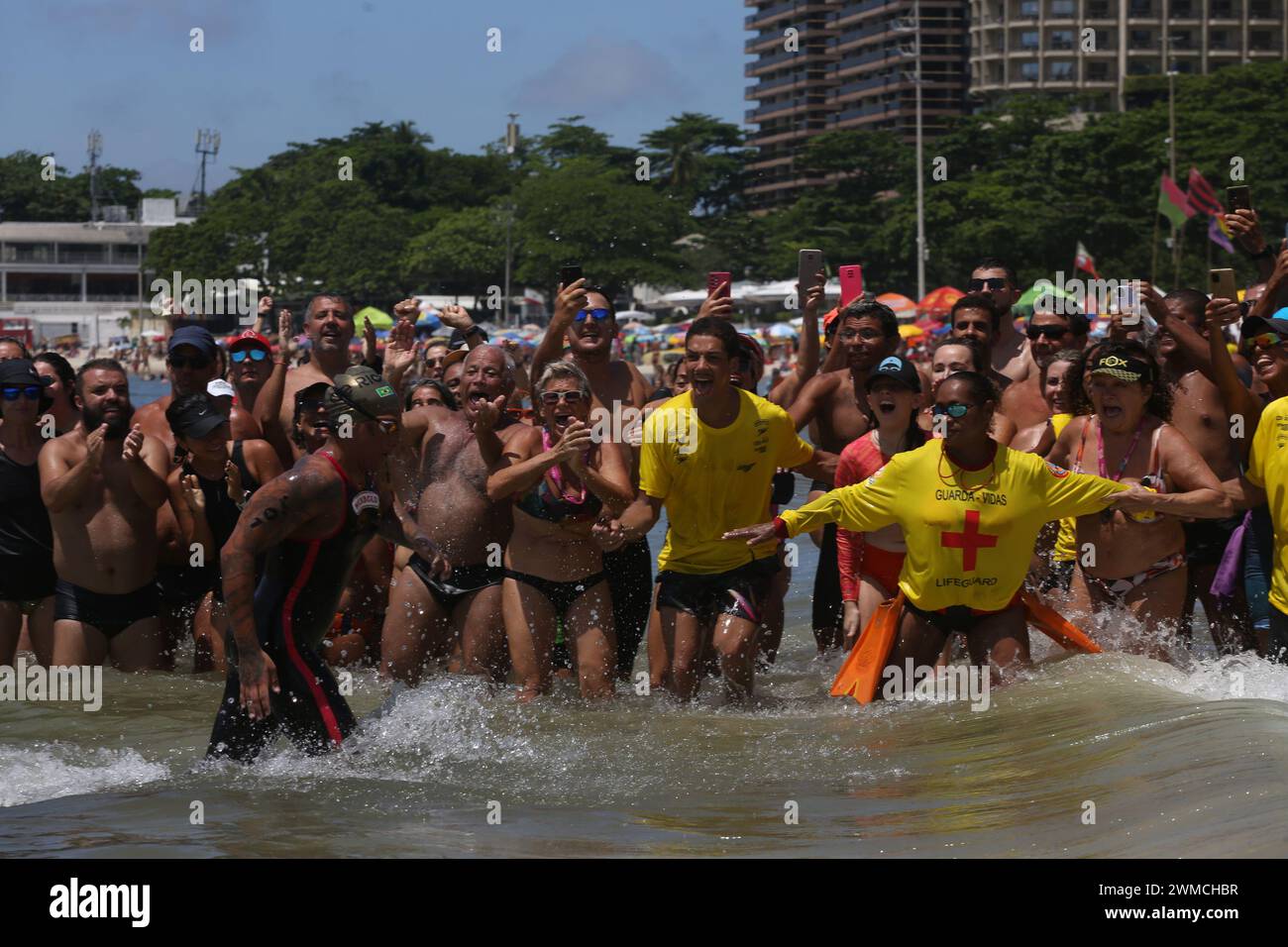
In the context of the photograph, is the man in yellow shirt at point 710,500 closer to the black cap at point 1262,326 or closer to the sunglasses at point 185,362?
the black cap at point 1262,326

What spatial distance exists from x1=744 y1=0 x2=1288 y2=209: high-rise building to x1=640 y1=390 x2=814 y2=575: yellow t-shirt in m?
108

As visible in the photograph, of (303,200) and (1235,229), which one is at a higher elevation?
(303,200)

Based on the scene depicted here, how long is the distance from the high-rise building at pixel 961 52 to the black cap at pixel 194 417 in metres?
108

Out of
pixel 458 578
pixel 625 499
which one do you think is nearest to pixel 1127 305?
pixel 625 499

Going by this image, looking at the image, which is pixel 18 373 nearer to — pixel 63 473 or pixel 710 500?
pixel 63 473

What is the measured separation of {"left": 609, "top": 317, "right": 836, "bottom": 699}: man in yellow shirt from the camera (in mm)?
7836

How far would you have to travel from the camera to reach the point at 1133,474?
7824 mm

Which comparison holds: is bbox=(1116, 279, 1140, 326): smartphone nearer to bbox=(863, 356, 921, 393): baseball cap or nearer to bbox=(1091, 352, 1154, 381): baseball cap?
bbox=(1091, 352, 1154, 381): baseball cap

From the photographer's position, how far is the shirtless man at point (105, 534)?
8812mm

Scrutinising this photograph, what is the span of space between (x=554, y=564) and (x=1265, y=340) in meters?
3.46
